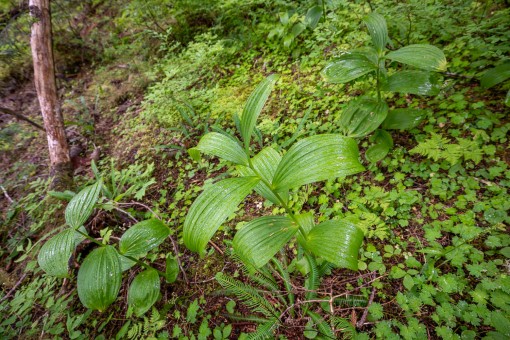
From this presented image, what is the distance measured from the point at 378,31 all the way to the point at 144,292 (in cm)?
275

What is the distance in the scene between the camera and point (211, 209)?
1114 mm

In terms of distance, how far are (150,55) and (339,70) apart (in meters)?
4.29

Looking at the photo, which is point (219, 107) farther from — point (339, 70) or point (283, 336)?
point (283, 336)

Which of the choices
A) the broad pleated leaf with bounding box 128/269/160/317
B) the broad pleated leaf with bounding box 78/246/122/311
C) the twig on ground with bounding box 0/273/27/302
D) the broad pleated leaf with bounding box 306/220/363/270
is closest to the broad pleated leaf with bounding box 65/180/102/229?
the broad pleated leaf with bounding box 78/246/122/311

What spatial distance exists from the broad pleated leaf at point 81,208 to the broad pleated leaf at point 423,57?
2.36m

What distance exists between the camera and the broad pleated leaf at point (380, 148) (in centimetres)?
213

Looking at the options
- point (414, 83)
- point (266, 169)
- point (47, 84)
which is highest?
point (47, 84)

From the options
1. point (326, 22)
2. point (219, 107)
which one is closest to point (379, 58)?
point (326, 22)

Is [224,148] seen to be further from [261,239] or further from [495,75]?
[495,75]

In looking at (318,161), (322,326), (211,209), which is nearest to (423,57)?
(318,161)

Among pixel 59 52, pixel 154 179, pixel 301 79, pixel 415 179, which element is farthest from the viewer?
pixel 59 52

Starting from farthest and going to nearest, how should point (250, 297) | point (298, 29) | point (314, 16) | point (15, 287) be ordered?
point (298, 29), point (314, 16), point (15, 287), point (250, 297)

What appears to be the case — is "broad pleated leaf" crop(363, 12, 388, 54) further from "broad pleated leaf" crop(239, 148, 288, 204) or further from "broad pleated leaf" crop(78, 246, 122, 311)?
"broad pleated leaf" crop(78, 246, 122, 311)

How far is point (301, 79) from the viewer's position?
325cm
